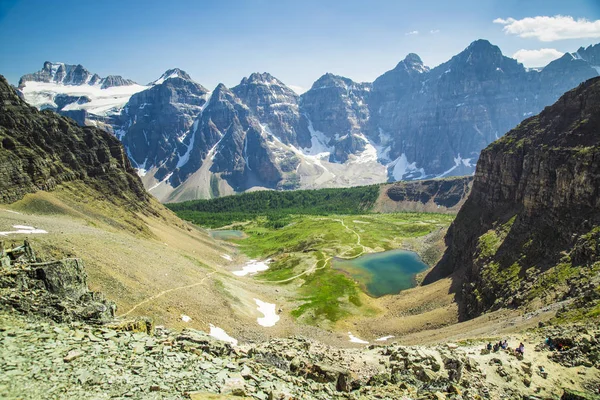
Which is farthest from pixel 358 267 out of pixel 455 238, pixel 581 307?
pixel 581 307

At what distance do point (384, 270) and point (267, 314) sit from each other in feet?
205

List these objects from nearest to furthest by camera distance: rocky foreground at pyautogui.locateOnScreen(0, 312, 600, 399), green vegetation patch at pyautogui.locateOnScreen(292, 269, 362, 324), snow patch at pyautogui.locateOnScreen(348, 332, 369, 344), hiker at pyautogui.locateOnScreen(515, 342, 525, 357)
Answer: rocky foreground at pyautogui.locateOnScreen(0, 312, 600, 399)
hiker at pyautogui.locateOnScreen(515, 342, 525, 357)
snow patch at pyautogui.locateOnScreen(348, 332, 369, 344)
green vegetation patch at pyautogui.locateOnScreen(292, 269, 362, 324)

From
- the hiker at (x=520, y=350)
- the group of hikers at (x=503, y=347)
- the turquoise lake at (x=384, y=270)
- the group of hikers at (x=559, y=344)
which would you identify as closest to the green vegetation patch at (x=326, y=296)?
the turquoise lake at (x=384, y=270)

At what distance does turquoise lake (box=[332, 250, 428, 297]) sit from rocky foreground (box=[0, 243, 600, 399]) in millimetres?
68506

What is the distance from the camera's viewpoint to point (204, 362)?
861 inches

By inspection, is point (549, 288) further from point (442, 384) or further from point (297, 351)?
point (297, 351)

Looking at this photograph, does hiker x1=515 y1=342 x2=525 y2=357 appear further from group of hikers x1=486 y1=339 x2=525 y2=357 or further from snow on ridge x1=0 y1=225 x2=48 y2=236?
snow on ridge x1=0 y1=225 x2=48 y2=236

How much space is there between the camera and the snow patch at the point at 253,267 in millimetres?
118994

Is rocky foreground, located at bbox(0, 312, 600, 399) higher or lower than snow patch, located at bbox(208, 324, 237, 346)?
higher

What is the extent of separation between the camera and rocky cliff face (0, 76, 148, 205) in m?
88.8

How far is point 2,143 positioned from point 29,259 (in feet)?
264

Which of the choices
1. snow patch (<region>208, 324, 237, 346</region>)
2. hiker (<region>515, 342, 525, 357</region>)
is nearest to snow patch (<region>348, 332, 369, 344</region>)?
snow patch (<region>208, 324, 237, 346</region>)

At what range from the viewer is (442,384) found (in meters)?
27.7

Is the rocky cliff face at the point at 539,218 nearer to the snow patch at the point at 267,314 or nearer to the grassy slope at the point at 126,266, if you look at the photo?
the snow patch at the point at 267,314
